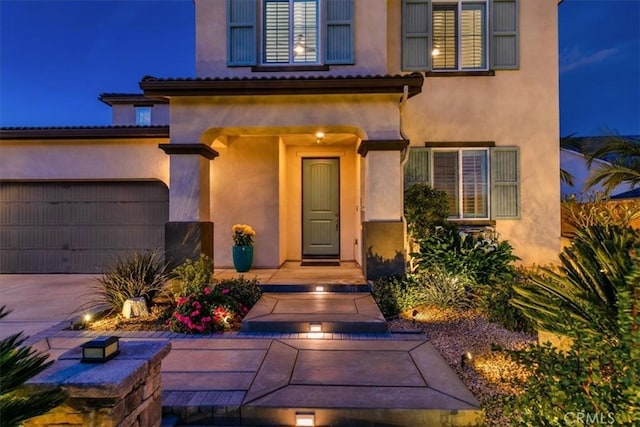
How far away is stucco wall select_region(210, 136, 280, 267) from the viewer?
7875 millimetres

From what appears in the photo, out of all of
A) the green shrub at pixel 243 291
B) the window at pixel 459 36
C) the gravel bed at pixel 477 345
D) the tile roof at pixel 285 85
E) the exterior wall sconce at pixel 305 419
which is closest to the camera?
the exterior wall sconce at pixel 305 419

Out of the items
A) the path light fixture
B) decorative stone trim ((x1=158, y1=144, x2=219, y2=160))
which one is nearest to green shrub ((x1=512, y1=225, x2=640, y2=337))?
the path light fixture

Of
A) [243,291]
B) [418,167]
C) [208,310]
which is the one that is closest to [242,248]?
[243,291]

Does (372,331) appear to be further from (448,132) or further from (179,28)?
(179,28)

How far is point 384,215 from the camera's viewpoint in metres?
6.21

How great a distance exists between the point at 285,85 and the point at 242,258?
3.43 meters

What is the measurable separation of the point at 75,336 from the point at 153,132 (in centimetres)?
459

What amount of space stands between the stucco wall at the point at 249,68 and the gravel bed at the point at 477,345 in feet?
15.8

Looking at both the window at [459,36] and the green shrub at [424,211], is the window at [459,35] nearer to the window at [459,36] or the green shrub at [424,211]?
the window at [459,36]


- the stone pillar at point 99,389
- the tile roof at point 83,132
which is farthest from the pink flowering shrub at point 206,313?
the tile roof at point 83,132

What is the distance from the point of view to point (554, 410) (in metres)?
1.92

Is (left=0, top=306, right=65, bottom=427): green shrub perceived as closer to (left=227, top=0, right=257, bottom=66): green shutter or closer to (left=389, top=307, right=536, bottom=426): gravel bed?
(left=389, top=307, right=536, bottom=426): gravel bed

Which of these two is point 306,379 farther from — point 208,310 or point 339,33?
point 339,33

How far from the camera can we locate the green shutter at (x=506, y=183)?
24.4 feet
